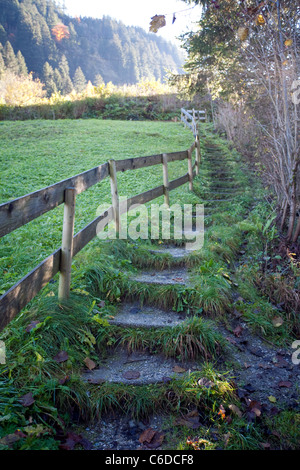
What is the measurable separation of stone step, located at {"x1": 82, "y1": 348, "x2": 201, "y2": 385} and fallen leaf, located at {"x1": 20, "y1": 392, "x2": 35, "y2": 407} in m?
0.53

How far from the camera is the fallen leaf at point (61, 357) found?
266 centimetres

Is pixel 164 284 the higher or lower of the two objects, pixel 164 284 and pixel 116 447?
the higher

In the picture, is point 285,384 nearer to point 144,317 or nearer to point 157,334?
point 157,334

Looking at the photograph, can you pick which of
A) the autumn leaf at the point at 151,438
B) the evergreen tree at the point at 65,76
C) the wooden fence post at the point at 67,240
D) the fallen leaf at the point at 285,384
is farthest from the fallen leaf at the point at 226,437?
the evergreen tree at the point at 65,76

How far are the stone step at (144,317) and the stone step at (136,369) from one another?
0.31 m

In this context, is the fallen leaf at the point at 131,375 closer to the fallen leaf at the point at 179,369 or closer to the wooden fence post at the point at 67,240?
the fallen leaf at the point at 179,369

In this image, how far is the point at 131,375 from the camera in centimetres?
281

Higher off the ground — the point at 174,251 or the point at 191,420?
the point at 174,251

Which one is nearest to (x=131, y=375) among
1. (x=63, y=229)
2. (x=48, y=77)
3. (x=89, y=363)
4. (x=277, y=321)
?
(x=89, y=363)

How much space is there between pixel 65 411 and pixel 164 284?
78.0 inches

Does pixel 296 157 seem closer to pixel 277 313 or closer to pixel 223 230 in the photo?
pixel 223 230

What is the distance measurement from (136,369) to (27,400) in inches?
40.2

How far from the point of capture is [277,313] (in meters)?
3.87

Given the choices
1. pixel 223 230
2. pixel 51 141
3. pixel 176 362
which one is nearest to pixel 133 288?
pixel 176 362
